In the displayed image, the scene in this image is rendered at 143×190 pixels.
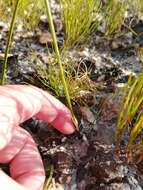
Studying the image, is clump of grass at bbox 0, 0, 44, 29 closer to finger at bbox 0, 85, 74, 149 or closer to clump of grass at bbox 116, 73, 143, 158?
finger at bbox 0, 85, 74, 149

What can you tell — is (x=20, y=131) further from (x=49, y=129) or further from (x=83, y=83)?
(x=83, y=83)

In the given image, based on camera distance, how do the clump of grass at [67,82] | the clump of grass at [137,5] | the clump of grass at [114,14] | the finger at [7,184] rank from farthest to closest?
the clump of grass at [137,5], the clump of grass at [114,14], the clump of grass at [67,82], the finger at [7,184]

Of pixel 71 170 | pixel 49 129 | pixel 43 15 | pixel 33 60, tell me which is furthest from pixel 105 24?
pixel 71 170

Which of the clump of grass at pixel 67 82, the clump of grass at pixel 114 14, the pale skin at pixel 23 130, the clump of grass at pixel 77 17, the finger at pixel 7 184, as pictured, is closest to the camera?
the finger at pixel 7 184

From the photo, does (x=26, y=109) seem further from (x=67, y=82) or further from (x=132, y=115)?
(x=132, y=115)

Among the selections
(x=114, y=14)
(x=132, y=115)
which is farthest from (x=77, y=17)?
(x=132, y=115)

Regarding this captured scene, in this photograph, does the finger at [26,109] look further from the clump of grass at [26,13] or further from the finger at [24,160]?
the clump of grass at [26,13]

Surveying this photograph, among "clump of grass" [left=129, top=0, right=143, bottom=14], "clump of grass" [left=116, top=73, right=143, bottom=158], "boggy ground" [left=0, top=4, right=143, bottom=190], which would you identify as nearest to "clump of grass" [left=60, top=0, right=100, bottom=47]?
"boggy ground" [left=0, top=4, right=143, bottom=190]

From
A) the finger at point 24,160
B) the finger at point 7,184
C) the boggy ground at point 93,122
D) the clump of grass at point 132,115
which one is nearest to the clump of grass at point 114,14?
the boggy ground at point 93,122
